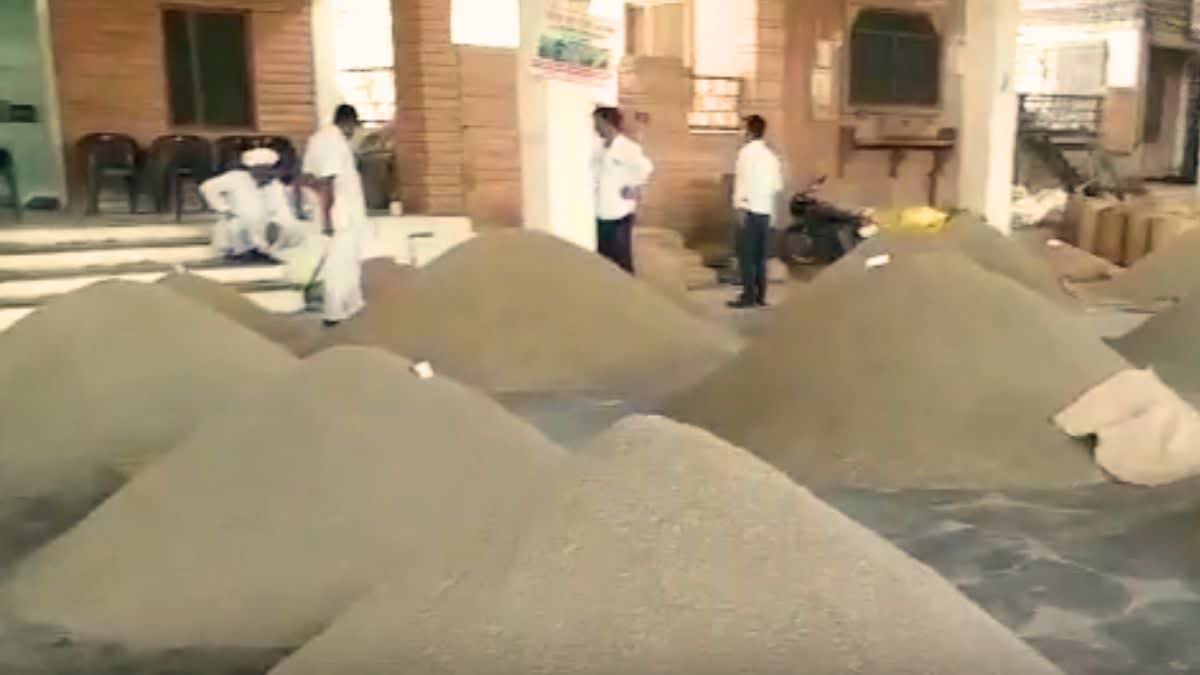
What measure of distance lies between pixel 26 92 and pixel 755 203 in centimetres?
603

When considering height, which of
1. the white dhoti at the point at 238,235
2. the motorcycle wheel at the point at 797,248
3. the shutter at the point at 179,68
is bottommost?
the motorcycle wheel at the point at 797,248

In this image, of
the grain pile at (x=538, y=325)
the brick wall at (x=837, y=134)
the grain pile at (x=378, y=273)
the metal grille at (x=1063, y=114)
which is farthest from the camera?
the metal grille at (x=1063, y=114)

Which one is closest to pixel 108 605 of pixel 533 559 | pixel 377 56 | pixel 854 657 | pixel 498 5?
pixel 533 559

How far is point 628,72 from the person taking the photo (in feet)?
35.2

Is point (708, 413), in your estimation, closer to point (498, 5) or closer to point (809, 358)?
point (809, 358)

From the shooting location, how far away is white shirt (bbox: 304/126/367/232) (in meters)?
7.80

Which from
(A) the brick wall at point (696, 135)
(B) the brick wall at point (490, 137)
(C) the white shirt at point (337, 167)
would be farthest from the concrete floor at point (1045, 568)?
(A) the brick wall at point (696, 135)

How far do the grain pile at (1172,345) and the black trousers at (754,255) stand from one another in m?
3.64

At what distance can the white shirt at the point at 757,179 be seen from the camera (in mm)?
9086

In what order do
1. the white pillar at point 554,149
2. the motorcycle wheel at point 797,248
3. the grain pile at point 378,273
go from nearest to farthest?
the white pillar at point 554,149
the grain pile at point 378,273
the motorcycle wheel at point 797,248

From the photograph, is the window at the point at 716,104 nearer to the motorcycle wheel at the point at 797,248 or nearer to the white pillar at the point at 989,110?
the motorcycle wheel at the point at 797,248

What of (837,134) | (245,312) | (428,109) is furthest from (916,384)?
(837,134)

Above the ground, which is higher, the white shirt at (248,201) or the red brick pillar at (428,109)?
the red brick pillar at (428,109)

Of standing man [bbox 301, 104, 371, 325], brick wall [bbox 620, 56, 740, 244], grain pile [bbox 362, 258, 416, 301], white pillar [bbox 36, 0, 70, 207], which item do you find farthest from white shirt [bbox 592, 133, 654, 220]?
white pillar [bbox 36, 0, 70, 207]
